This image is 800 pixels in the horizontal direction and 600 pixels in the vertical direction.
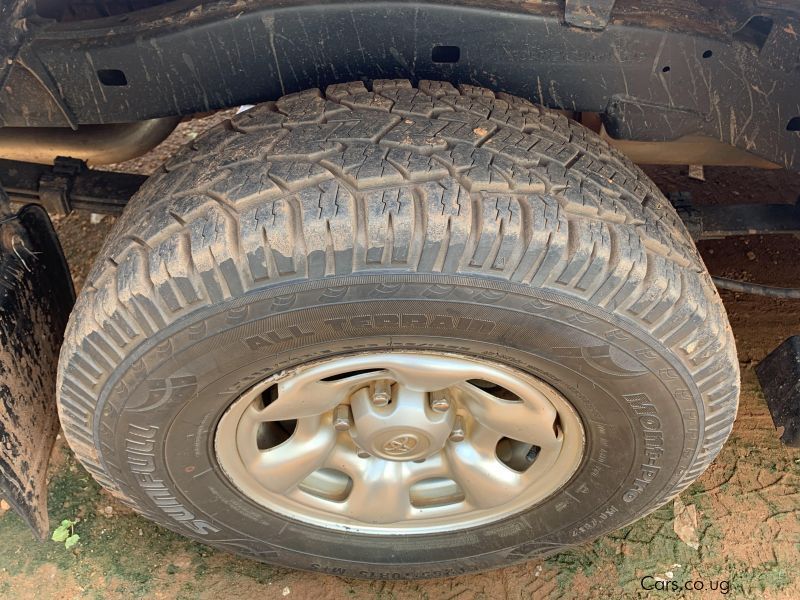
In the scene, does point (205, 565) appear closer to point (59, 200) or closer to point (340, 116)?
point (59, 200)

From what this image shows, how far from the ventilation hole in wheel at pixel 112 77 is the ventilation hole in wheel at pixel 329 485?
1.35 m

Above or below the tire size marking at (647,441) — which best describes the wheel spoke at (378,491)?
below

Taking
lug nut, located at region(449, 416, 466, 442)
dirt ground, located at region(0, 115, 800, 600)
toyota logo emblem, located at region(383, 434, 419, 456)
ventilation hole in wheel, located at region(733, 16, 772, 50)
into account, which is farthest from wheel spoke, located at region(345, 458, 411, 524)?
ventilation hole in wheel, located at region(733, 16, 772, 50)

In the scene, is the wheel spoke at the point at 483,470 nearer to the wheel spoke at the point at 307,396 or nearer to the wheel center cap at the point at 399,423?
the wheel center cap at the point at 399,423

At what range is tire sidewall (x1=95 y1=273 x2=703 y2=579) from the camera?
5.75 ft

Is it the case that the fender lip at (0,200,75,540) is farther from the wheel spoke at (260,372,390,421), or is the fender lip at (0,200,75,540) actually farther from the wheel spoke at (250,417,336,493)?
the wheel spoke at (260,372,390,421)

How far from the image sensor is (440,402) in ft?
7.16

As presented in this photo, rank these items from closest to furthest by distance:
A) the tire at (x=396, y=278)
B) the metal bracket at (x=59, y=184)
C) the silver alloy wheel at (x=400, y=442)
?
the tire at (x=396, y=278) < the silver alloy wheel at (x=400, y=442) < the metal bracket at (x=59, y=184)

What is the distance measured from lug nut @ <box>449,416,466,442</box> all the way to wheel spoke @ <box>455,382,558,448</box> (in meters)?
0.09

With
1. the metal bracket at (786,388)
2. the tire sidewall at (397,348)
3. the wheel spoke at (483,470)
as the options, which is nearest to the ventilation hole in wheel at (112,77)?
the tire sidewall at (397,348)

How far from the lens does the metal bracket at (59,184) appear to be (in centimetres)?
264

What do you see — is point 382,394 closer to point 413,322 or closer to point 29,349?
point 413,322

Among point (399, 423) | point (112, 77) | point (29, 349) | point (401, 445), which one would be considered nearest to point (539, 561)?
point (401, 445)

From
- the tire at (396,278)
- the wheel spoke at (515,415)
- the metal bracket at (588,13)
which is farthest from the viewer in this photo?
the wheel spoke at (515,415)
